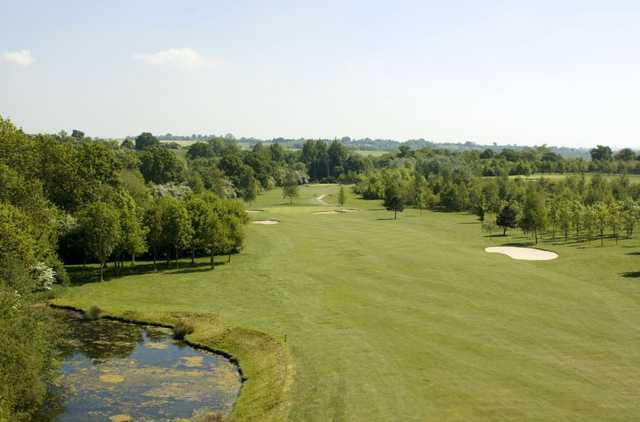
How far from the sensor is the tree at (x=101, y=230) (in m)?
64.0

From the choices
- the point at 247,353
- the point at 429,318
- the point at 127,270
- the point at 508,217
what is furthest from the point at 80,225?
the point at 508,217

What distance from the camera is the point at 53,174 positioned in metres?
74.8

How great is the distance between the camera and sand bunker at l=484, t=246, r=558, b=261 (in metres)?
74.0

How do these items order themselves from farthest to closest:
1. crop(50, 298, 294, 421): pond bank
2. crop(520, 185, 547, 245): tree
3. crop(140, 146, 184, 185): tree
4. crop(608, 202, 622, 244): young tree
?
crop(140, 146, 184, 185): tree → crop(520, 185, 547, 245): tree → crop(608, 202, 622, 244): young tree → crop(50, 298, 294, 421): pond bank

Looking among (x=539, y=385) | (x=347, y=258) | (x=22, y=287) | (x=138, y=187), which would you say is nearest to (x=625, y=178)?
(x=347, y=258)

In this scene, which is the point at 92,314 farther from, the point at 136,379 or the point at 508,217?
the point at 508,217

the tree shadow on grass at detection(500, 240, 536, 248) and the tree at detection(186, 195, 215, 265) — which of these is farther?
the tree shadow on grass at detection(500, 240, 536, 248)

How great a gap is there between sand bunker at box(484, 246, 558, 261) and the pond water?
4639 cm

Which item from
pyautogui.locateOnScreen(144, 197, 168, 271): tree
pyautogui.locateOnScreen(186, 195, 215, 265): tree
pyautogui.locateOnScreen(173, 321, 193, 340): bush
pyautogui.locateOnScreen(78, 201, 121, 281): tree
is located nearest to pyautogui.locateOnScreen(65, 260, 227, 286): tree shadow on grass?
pyautogui.locateOnScreen(144, 197, 168, 271): tree

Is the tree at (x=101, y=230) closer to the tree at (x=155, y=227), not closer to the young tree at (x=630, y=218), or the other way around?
the tree at (x=155, y=227)

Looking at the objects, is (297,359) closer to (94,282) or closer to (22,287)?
(22,287)

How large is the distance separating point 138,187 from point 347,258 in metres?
37.5

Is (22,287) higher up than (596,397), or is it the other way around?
(22,287)

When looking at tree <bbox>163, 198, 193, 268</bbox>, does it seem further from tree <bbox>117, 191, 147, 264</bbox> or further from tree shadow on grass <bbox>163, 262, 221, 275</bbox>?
tree <bbox>117, 191, 147, 264</bbox>
